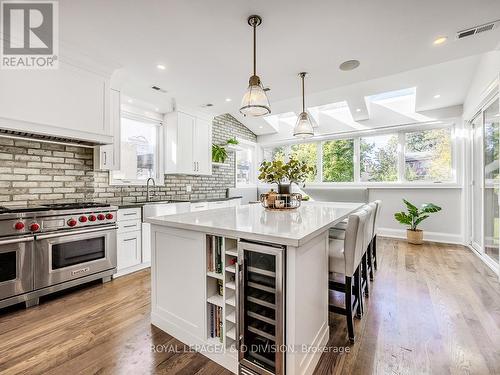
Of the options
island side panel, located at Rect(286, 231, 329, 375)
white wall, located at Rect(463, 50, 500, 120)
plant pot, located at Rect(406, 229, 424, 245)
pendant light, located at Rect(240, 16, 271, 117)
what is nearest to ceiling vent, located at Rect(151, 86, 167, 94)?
pendant light, located at Rect(240, 16, 271, 117)

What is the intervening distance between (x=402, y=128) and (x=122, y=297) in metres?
5.56

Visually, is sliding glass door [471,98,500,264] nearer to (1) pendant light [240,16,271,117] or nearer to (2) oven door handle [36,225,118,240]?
(1) pendant light [240,16,271,117]

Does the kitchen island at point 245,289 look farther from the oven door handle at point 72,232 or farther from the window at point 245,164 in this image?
the window at point 245,164

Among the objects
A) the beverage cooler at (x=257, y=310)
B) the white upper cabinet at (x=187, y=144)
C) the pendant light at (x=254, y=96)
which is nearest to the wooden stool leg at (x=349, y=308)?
the beverage cooler at (x=257, y=310)

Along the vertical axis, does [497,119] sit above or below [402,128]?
below

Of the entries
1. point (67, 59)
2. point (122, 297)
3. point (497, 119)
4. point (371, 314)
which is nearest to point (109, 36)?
point (67, 59)

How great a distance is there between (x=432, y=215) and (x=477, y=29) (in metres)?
3.55

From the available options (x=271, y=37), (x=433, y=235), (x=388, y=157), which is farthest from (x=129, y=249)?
(x=433, y=235)

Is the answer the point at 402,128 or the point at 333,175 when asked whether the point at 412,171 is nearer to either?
the point at 402,128

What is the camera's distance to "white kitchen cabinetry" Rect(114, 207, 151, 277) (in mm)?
2998

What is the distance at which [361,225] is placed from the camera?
1781mm

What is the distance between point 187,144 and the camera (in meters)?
4.33

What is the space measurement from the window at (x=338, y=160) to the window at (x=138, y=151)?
3983 millimetres

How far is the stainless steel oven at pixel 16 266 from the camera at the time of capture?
2.11 meters
